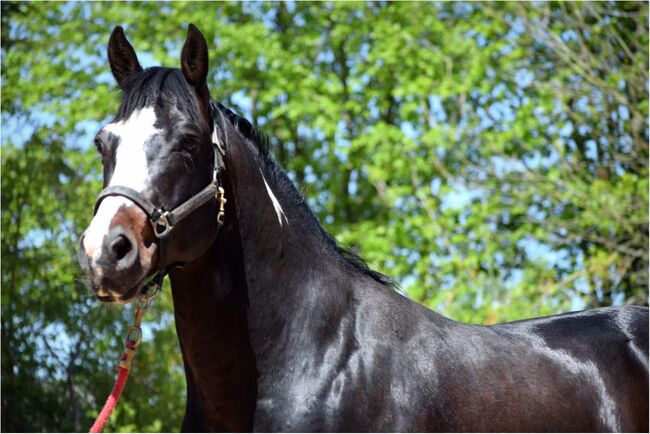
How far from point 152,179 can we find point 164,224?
18cm

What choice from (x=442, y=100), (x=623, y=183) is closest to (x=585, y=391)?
(x=623, y=183)

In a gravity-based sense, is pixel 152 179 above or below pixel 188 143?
below

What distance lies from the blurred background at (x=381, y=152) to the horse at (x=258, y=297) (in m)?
5.62

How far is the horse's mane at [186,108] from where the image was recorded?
355cm

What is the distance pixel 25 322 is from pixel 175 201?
6.25 meters

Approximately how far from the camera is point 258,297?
12.1ft

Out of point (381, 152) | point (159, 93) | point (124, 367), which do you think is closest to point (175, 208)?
point (159, 93)

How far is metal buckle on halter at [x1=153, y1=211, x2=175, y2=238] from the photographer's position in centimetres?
333

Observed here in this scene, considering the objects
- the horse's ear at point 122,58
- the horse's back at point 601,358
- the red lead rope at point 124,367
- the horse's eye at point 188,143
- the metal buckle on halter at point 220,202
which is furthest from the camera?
the horse's back at point 601,358

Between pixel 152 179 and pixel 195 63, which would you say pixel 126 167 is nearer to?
pixel 152 179

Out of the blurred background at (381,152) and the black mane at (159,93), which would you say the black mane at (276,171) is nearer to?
the black mane at (159,93)

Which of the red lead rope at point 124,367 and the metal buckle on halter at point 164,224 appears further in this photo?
the red lead rope at point 124,367

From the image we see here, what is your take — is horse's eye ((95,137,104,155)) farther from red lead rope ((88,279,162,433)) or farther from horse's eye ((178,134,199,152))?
red lead rope ((88,279,162,433))

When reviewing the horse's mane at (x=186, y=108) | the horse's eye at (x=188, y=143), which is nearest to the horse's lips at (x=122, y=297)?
the horse's eye at (x=188, y=143)
